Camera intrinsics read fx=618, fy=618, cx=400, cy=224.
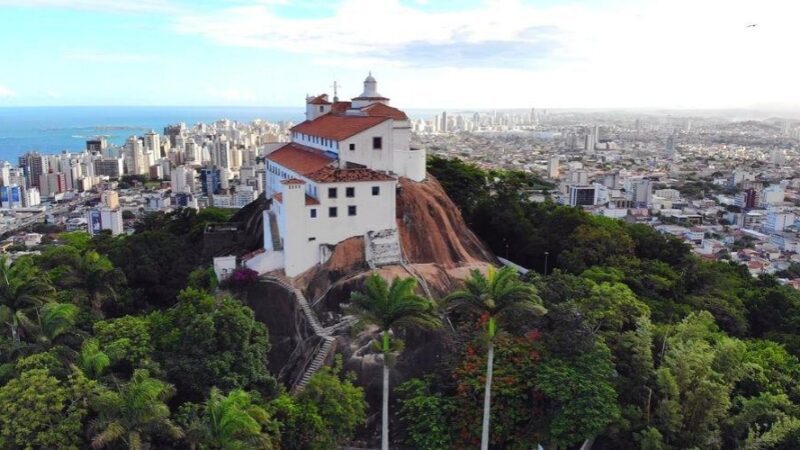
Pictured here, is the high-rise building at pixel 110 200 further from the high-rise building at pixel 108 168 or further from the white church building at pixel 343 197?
the white church building at pixel 343 197

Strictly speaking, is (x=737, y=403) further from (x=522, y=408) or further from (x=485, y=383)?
(x=485, y=383)

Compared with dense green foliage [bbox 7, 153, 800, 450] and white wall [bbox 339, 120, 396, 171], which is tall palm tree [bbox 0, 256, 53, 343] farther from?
white wall [bbox 339, 120, 396, 171]

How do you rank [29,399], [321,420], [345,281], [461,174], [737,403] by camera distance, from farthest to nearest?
[461,174]
[345,281]
[737,403]
[321,420]
[29,399]

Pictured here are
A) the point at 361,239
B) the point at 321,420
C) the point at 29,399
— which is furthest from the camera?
the point at 361,239

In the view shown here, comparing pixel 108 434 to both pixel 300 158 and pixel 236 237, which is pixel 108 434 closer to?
pixel 236 237

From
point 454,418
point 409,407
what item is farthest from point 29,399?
point 454,418

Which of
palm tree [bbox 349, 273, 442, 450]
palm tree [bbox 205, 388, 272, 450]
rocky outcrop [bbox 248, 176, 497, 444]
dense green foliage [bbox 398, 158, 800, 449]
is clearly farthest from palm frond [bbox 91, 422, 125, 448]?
dense green foliage [bbox 398, 158, 800, 449]
